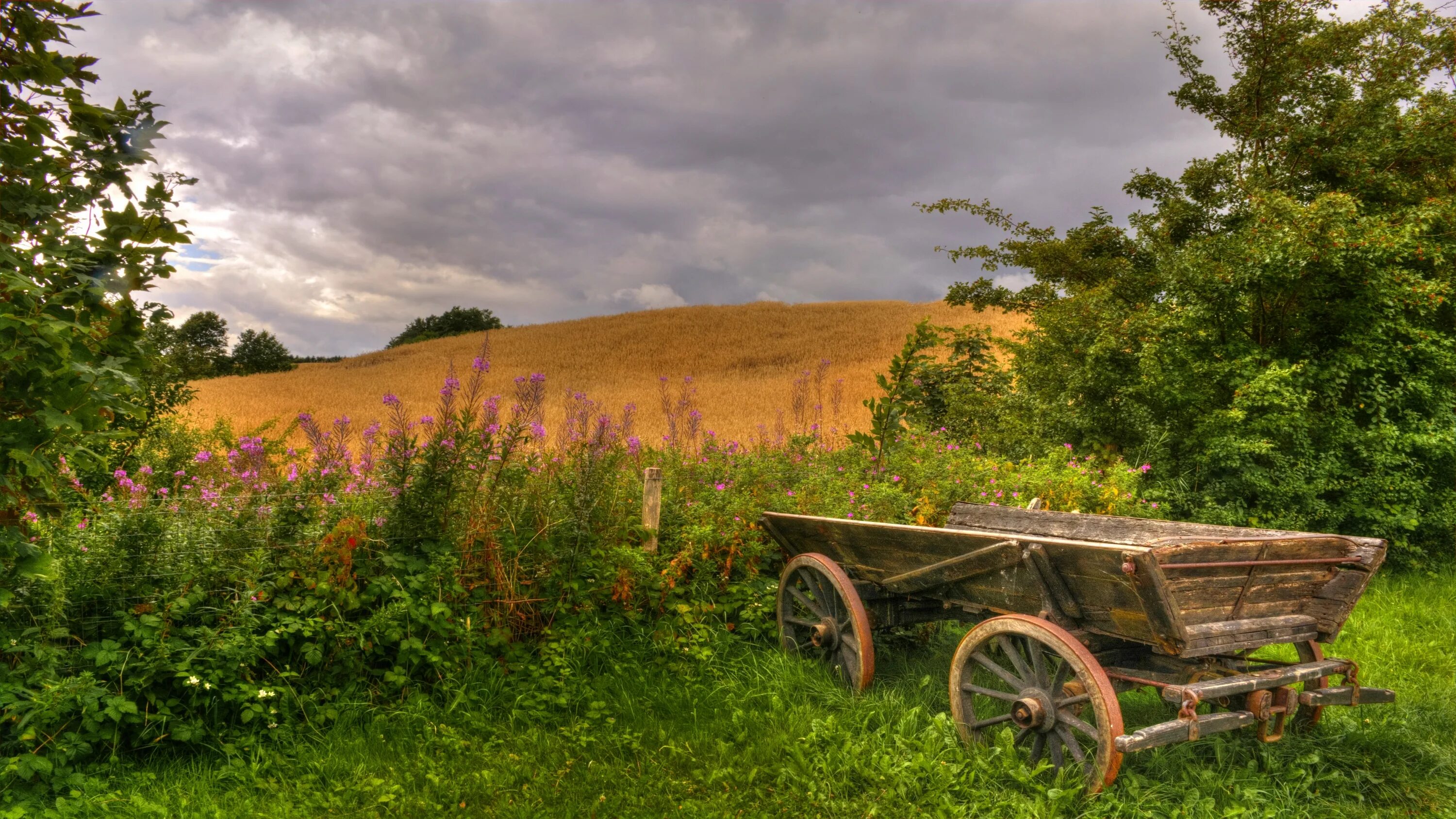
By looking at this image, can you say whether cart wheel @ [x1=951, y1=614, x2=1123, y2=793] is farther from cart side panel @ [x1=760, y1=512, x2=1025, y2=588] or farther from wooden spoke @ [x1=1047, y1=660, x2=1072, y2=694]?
cart side panel @ [x1=760, y1=512, x2=1025, y2=588]

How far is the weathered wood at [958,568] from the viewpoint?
11.9 ft

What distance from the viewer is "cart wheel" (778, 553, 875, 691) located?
14.5 ft

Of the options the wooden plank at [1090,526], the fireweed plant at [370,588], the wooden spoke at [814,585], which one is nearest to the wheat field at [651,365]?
the wooden plank at [1090,526]

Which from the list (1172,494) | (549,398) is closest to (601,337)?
(549,398)

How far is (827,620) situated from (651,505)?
4.43ft

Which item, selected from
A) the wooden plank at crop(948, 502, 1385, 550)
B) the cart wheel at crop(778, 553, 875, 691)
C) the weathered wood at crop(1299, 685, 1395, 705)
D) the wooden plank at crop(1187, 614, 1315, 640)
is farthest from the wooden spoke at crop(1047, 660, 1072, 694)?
the cart wheel at crop(778, 553, 875, 691)

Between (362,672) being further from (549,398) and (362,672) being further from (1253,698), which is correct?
(549,398)

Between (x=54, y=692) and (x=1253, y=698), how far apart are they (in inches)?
201

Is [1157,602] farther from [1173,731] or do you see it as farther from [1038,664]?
[1038,664]

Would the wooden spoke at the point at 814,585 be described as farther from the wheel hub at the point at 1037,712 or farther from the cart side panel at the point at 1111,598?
the cart side panel at the point at 1111,598

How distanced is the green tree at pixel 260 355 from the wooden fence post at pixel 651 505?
5111cm

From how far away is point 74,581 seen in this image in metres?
4.07

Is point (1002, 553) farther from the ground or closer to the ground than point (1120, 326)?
closer to the ground

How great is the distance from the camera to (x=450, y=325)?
60.8m
